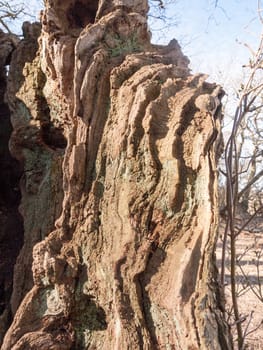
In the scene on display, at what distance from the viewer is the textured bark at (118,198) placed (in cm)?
134

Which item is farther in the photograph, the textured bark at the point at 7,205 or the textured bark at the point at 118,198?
the textured bark at the point at 7,205

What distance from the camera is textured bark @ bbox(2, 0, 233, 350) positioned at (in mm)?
1340

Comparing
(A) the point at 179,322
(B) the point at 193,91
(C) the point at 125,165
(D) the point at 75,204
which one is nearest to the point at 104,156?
(C) the point at 125,165

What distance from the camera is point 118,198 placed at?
5.15 ft

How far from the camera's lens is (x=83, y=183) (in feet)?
5.45

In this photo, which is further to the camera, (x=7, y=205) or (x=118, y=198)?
(x=7, y=205)

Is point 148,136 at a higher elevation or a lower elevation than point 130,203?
higher

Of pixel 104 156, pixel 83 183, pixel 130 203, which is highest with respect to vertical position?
pixel 104 156

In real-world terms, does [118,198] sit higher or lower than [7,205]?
lower

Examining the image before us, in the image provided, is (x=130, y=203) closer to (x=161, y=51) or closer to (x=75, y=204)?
(x=75, y=204)

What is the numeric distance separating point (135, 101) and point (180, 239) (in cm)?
59

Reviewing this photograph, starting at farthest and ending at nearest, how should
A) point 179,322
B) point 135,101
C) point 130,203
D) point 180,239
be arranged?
1. point 135,101
2. point 130,203
3. point 180,239
4. point 179,322

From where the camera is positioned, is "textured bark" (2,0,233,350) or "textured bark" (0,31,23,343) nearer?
"textured bark" (2,0,233,350)

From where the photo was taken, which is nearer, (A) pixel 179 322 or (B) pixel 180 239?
(A) pixel 179 322
